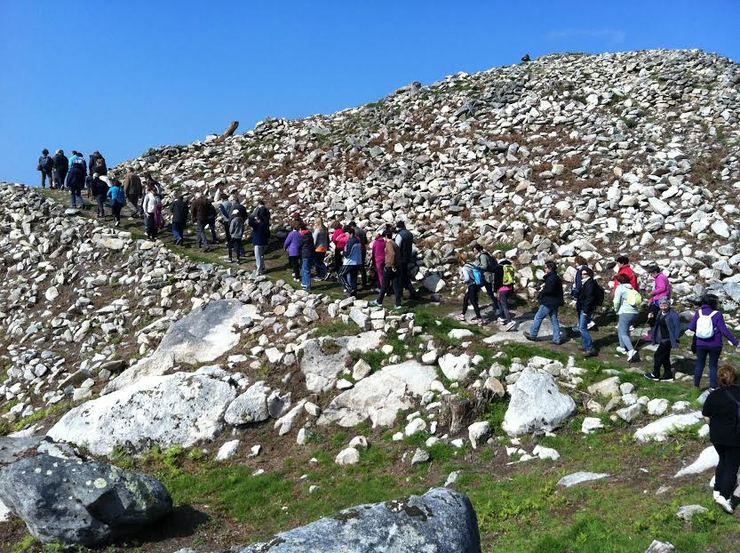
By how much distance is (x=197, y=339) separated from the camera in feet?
61.7

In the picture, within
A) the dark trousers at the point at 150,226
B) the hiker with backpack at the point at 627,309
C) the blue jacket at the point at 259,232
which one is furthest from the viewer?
the dark trousers at the point at 150,226

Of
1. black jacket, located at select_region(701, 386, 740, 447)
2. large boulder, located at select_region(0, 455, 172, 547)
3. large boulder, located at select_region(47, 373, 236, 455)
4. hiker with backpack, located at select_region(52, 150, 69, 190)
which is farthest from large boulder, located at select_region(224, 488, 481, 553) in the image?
hiker with backpack, located at select_region(52, 150, 69, 190)

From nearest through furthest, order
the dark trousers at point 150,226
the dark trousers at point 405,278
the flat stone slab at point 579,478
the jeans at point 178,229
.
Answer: the flat stone slab at point 579,478
the dark trousers at point 405,278
the jeans at point 178,229
the dark trousers at point 150,226

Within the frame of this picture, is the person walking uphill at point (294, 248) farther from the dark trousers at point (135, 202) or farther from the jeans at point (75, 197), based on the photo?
the jeans at point (75, 197)

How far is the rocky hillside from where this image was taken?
71.2 feet

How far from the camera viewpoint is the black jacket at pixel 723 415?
907cm

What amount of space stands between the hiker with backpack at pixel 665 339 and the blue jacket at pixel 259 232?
12984 mm

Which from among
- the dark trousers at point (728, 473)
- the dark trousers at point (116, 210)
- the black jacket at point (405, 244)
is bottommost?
the dark trousers at point (728, 473)

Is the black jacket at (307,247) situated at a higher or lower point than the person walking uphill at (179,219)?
lower

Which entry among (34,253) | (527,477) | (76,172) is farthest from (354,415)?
(76,172)

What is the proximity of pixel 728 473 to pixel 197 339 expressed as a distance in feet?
46.7

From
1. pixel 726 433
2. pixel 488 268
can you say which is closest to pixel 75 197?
pixel 488 268

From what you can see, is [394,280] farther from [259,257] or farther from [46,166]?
[46,166]

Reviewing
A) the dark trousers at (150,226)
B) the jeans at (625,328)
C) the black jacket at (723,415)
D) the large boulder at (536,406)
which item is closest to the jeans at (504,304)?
the jeans at (625,328)
